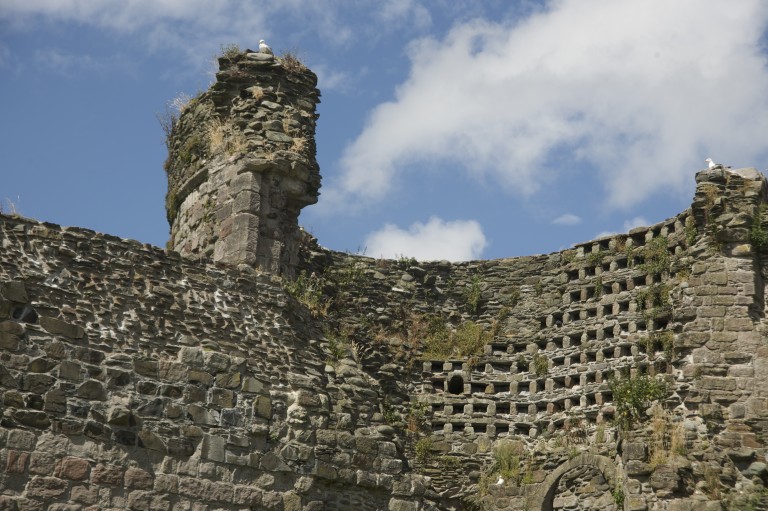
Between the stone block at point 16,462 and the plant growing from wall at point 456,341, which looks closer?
the stone block at point 16,462

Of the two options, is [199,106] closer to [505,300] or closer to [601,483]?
[505,300]

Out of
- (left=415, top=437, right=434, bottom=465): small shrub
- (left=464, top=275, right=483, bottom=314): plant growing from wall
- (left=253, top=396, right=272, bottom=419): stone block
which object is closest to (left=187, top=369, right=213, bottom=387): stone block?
(left=253, top=396, right=272, bottom=419): stone block

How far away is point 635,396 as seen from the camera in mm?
25844

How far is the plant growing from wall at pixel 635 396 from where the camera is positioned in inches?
1008

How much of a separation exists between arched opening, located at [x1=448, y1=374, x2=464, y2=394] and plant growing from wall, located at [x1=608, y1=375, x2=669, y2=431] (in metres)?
2.93

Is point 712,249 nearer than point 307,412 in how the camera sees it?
No

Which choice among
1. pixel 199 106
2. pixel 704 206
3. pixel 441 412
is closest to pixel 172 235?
pixel 199 106

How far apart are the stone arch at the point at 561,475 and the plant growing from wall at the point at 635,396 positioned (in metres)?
0.67

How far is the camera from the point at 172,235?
89.6 feet

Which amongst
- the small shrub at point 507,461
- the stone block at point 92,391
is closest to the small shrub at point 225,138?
the small shrub at point 507,461

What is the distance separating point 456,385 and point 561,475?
2.81m

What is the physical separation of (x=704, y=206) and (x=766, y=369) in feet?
10.2

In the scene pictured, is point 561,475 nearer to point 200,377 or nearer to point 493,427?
point 493,427

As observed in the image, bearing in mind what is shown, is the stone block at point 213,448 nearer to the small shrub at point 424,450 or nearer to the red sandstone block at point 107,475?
the red sandstone block at point 107,475
